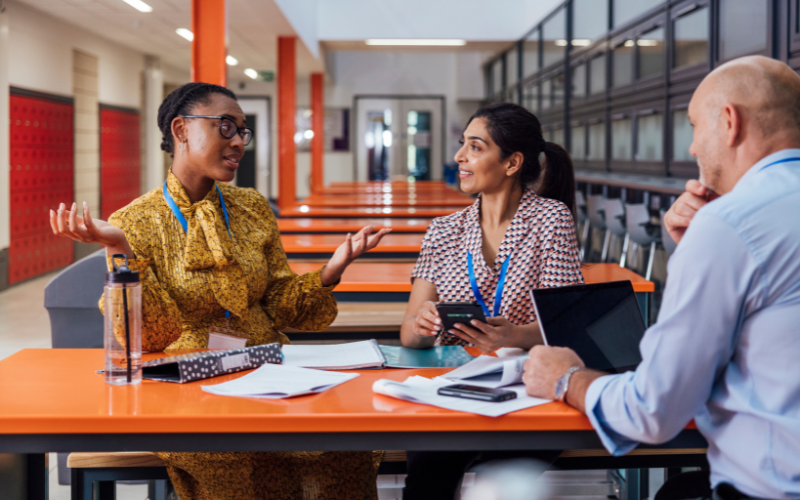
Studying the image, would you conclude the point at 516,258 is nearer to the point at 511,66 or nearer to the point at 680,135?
the point at 680,135

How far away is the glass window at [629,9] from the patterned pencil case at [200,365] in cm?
578

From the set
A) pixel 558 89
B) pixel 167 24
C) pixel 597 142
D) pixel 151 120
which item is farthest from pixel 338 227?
pixel 151 120

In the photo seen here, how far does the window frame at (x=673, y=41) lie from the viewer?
5.28 meters

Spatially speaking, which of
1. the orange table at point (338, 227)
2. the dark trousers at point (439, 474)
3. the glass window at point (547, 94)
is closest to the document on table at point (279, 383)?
the dark trousers at point (439, 474)

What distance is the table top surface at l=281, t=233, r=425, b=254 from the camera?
3.85 metres

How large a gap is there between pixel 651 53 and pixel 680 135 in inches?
40.0

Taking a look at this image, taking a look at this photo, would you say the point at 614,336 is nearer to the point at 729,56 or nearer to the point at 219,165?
the point at 219,165

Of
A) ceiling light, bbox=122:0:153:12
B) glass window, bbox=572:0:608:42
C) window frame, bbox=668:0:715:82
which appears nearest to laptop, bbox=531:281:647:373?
window frame, bbox=668:0:715:82

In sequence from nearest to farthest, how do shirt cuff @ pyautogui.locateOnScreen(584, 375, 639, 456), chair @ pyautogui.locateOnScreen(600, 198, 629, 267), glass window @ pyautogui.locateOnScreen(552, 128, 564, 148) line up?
1. shirt cuff @ pyautogui.locateOnScreen(584, 375, 639, 456)
2. chair @ pyautogui.locateOnScreen(600, 198, 629, 267)
3. glass window @ pyautogui.locateOnScreen(552, 128, 564, 148)

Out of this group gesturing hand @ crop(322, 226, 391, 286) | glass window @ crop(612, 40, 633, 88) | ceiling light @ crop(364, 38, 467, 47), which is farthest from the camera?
ceiling light @ crop(364, 38, 467, 47)

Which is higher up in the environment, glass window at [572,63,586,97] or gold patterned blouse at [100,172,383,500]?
glass window at [572,63,586,97]

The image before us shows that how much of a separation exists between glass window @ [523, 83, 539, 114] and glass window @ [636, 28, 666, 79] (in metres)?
4.08

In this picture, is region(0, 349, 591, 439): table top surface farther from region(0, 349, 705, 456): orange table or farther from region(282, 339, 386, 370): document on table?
region(282, 339, 386, 370): document on table

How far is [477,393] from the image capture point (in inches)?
52.7
